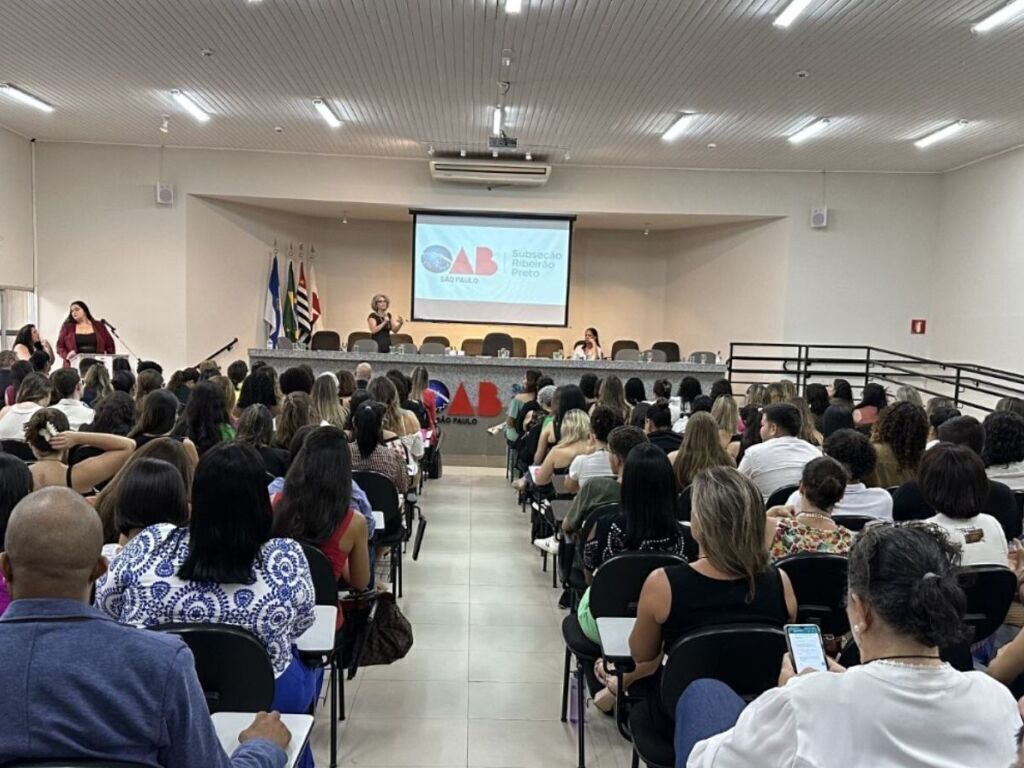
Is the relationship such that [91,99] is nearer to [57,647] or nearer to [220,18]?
[220,18]

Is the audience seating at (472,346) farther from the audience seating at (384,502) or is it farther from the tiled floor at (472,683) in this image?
the audience seating at (384,502)

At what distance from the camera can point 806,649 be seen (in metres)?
1.68

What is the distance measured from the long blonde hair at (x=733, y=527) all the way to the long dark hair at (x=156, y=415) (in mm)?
2779

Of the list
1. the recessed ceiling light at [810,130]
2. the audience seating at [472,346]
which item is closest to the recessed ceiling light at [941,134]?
the recessed ceiling light at [810,130]

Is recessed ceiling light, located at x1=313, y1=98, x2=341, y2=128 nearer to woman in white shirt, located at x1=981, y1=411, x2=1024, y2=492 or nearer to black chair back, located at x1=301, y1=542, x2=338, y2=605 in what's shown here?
black chair back, located at x1=301, y1=542, x2=338, y2=605

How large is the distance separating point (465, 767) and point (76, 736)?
1.94 metres

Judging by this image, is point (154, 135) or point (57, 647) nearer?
point (57, 647)

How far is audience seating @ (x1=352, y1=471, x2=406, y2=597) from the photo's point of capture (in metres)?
4.02

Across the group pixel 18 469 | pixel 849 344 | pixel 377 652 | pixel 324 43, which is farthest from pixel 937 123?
pixel 18 469

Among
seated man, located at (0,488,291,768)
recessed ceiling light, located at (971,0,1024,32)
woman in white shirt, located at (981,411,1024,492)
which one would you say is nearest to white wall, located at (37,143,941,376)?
recessed ceiling light, located at (971,0,1024,32)

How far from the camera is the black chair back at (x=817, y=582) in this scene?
8.55 feet

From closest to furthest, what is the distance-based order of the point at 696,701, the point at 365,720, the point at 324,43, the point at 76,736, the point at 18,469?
1. the point at 76,736
2. the point at 696,701
3. the point at 18,469
4. the point at 365,720
5. the point at 324,43

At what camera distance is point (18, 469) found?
95.3 inches

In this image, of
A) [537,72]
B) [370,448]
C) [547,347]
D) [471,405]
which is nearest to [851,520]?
[370,448]
